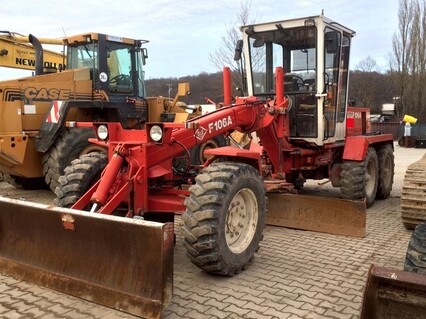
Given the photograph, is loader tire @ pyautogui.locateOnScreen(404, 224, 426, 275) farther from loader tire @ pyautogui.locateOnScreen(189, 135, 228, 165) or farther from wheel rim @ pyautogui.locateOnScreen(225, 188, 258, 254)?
loader tire @ pyautogui.locateOnScreen(189, 135, 228, 165)

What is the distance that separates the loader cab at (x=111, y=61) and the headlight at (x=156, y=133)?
16.5ft

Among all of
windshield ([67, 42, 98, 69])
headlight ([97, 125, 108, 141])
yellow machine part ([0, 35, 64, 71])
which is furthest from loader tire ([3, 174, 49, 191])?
headlight ([97, 125, 108, 141])

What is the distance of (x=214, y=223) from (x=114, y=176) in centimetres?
108

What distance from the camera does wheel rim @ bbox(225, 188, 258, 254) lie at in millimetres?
4465

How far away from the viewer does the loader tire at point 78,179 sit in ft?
15.5

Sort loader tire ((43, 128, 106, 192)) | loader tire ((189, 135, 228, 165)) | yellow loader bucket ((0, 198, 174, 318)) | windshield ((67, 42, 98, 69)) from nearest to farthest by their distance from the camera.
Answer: yellow loader bucket ((0, 198, 174, 318)) < loader tire ((43, 128, 106, 192)) < loader tire ((189, 135, 228, 165)) < windshield ((67, 42, 98, 69))

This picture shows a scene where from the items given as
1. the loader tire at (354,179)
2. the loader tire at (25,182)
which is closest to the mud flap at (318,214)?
the loader tire at (354,179)

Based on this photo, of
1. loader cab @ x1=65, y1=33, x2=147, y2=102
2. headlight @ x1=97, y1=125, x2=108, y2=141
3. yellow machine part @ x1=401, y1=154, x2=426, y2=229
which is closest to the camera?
headlight @ x1=97, y1=125, x2=108, y2=141

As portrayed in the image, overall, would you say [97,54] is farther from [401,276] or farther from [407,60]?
[407,60]

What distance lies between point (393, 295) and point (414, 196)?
342cm

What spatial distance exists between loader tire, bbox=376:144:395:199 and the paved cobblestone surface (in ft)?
9.39

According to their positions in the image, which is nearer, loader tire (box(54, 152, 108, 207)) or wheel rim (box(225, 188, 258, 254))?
wheel rim (box(225, 188, 258, 254))

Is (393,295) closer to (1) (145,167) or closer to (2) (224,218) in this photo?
(2) (224,218)

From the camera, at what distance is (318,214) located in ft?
20.0
